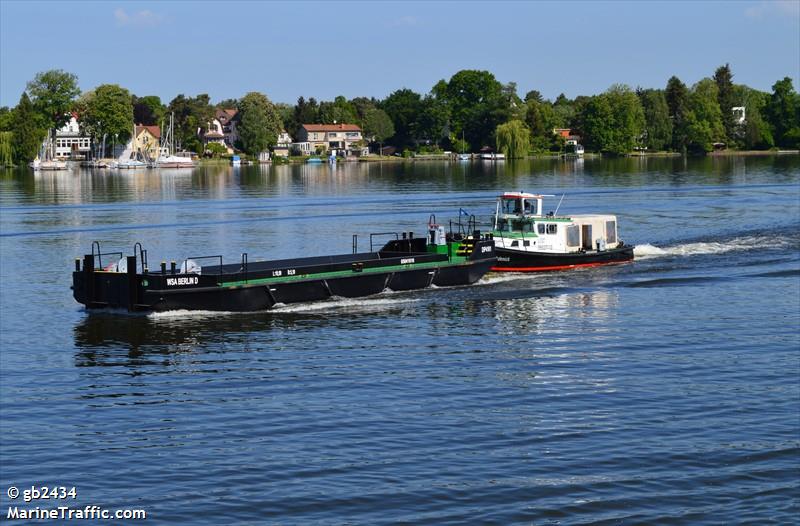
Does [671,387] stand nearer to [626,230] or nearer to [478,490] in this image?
[478,490]

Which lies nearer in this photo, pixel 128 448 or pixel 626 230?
pixel 128 448

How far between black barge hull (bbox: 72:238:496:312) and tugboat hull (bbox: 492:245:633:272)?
16.6 ft

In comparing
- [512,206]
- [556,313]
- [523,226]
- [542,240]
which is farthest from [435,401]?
[512,206]

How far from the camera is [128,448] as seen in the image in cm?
2675

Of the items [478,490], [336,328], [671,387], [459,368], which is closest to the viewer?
[478,490]

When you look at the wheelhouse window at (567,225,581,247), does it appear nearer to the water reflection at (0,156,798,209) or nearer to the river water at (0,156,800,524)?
the river water at (0,156,800,524)

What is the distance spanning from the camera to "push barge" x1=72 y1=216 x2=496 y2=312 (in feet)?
141

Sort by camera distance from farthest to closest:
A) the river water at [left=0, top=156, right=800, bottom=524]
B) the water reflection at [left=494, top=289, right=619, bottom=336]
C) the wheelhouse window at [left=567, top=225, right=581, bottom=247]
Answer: the wheelhouse window at [left=567, top=225, right=581, bottom=247] < the water reflection at [left=494, top=289, right=619, bottom=336] < the river water at [left=0, top=156, right=800, bottom=524]

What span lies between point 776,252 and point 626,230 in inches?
663

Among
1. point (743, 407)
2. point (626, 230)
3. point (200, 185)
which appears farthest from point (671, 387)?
point (200, 185)

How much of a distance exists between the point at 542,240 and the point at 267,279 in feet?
58.8

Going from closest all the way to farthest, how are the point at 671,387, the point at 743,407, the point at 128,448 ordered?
the point at 128,448
the point at 743,407
the point at 671,387

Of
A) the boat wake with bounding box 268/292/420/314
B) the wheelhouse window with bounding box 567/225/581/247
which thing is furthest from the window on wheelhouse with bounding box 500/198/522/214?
A: the boat wake with bounding box 268/292/420/314

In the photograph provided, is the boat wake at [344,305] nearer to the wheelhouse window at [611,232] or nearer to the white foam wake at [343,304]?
the white foam wake at [343,304]
